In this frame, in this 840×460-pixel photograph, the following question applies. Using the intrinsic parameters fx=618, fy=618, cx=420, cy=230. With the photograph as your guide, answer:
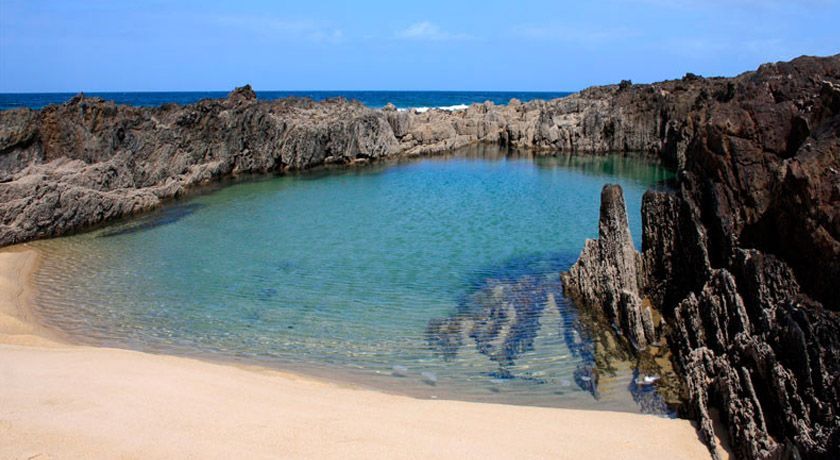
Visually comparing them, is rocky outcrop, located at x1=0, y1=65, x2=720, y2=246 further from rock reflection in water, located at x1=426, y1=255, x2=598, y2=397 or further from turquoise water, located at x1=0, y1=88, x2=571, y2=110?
turquoise water, located at x1=0, y1=88, x2=571, y2=110

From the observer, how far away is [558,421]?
24.2 feet

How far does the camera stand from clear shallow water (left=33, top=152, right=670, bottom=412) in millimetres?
9461

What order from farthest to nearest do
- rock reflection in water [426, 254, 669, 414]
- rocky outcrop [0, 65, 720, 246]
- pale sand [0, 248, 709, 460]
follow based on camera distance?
1. rocky outcrop [0, 65, 720, 246]
2. rock reflection in water [426, 254, 669, 414]
3. pale sand [0, 248, 709, 460]

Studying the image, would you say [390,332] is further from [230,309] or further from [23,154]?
[23,154]

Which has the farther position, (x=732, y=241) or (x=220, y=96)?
(x=220, y=96)

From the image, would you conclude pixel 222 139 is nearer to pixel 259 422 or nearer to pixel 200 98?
pixel 259 422

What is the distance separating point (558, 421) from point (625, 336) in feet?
10.5

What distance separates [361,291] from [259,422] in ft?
20.2

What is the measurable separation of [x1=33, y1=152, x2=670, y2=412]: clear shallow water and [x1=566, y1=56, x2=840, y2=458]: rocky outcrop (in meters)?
1.34

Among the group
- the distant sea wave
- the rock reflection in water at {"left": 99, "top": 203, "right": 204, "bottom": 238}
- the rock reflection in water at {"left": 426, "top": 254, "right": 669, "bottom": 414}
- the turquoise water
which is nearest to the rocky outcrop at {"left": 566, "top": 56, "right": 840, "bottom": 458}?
the rock reflection in water at {"left": 426, "top": 254, "right": 669, "bottom": 414}

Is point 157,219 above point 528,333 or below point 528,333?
above

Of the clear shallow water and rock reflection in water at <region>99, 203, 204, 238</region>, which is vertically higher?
rock reflection in water at <region>99, 203, 204, 238</region>

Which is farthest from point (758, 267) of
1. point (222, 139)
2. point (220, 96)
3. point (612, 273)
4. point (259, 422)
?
point (220, 96)

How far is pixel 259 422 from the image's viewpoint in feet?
22.6
